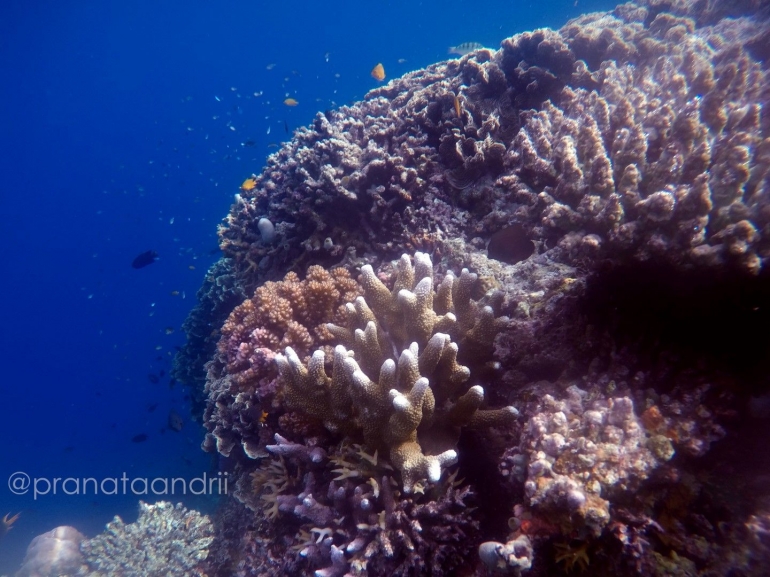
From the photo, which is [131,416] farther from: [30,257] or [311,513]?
[30,257]

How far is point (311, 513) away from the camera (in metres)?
3.32

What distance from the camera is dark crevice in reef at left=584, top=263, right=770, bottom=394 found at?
2498 mm

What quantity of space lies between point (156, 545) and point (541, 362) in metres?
8.29

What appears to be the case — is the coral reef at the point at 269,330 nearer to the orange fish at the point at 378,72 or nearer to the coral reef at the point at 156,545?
the coral reef at the point at 156,545

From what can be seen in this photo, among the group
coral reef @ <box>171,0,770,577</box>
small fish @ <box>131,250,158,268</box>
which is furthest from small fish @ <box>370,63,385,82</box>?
small fish @ <box>131,250,158,268</box>

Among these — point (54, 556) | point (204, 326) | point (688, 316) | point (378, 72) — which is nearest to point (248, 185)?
point (204, 326)

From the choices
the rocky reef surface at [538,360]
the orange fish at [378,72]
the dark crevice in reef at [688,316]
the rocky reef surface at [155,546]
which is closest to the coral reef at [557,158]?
the rocky reef surface at [538,360]

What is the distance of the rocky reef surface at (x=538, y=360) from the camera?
7.56ft

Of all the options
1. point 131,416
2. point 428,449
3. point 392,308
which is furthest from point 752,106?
point 131,416

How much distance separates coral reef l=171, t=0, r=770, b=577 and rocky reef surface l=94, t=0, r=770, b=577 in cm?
2

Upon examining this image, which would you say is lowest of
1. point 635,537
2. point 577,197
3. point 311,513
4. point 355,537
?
point 635,537

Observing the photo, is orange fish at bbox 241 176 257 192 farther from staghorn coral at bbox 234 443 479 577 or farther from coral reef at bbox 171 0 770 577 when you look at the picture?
staghorn coral at bbox 234 443 479 577

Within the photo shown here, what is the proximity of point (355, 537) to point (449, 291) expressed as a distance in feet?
7.25

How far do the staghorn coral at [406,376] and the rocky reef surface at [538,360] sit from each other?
19 mm
